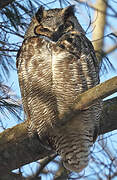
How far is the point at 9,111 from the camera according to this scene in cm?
246

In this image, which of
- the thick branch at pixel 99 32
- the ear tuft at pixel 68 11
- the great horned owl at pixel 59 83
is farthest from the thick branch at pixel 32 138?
the ear tuft at pixel 68 11

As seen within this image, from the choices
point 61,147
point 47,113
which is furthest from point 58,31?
point 61,147

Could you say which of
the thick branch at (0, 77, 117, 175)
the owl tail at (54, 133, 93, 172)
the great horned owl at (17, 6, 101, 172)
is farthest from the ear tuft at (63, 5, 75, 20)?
the owl tail at (54, 133, 93, 172)

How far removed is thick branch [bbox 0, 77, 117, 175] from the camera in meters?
1.66

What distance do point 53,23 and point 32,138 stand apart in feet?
2.68

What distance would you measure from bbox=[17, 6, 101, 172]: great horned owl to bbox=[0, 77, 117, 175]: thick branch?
0.27 feet

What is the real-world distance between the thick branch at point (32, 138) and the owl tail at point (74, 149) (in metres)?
0.10

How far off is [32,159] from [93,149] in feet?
1.49

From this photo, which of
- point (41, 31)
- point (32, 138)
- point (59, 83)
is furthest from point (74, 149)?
point (41, 31)

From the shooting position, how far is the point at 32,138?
7.30ft

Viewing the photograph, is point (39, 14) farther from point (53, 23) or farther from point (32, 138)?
point (32, 138)

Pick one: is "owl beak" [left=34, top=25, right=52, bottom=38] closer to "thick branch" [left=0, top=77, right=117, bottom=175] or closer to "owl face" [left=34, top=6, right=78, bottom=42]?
"owl face" [left=34, top=6, right=78, bottom=42]

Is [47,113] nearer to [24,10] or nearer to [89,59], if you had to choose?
[89,59]

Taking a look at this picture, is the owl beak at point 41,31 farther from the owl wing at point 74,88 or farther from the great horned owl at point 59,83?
the owl wing at point 74,88
